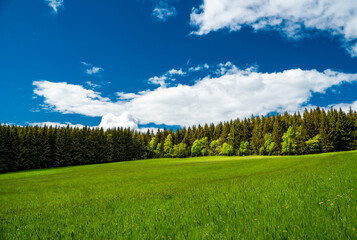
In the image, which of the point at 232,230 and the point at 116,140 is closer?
the point at 232,230

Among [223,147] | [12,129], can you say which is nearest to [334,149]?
[223,147]

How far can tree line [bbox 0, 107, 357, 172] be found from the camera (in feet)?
Answer: 290

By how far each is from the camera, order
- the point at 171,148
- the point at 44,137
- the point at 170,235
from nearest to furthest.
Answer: the point at 170,235, the point at 44,137, the point at 171,148

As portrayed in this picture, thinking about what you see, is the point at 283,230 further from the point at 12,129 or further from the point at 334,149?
the point at 334,149

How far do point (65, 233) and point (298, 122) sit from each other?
132 m

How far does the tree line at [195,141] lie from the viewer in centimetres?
8838

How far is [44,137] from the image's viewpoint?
95.1m

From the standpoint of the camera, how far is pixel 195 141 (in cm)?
12700

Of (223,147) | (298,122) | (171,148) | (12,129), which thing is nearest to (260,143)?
(223,147)

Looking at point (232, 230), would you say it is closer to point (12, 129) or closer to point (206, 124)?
point (12, 129)

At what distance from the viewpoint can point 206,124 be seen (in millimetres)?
146875

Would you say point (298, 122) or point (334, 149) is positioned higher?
point (298, 122)

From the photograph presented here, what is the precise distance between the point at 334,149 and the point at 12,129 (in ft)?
509

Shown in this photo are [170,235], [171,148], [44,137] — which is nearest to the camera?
[170,235]
